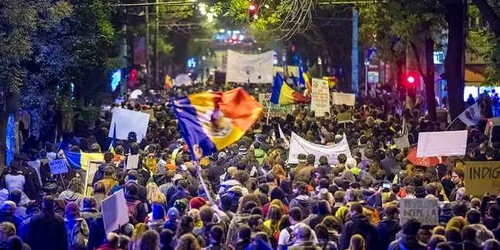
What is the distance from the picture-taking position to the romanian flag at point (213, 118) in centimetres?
1395

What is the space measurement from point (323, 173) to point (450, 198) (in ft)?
7.15

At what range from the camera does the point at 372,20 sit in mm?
40344

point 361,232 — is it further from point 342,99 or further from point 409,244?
point 342,99

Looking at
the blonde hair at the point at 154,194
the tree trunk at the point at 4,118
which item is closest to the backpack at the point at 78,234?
the blonde hair at the point at 154,194

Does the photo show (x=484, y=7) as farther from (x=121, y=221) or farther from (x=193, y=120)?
(x=121, y=221)

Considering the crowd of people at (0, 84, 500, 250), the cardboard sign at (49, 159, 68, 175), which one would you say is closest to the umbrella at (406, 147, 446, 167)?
the crowd of people at (0, 84, 500, 250)

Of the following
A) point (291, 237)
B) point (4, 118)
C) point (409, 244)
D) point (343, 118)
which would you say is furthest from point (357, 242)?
point (343, 118)

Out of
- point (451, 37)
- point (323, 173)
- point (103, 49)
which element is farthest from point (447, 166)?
point (103, 49)

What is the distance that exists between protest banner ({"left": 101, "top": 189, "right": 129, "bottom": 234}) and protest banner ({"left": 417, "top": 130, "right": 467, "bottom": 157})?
22.3ft

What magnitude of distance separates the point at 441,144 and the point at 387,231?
6.22 m

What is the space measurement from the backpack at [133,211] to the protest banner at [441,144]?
590 centimetres

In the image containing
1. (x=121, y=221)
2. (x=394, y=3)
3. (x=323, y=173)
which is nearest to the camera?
(x=121, y=221)

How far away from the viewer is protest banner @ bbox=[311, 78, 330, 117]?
29552 millimetres

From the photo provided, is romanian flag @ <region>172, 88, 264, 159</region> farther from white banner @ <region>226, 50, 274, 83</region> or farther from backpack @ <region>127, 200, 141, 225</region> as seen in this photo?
white banner @ <region>226, 50, 274, 83</region>
